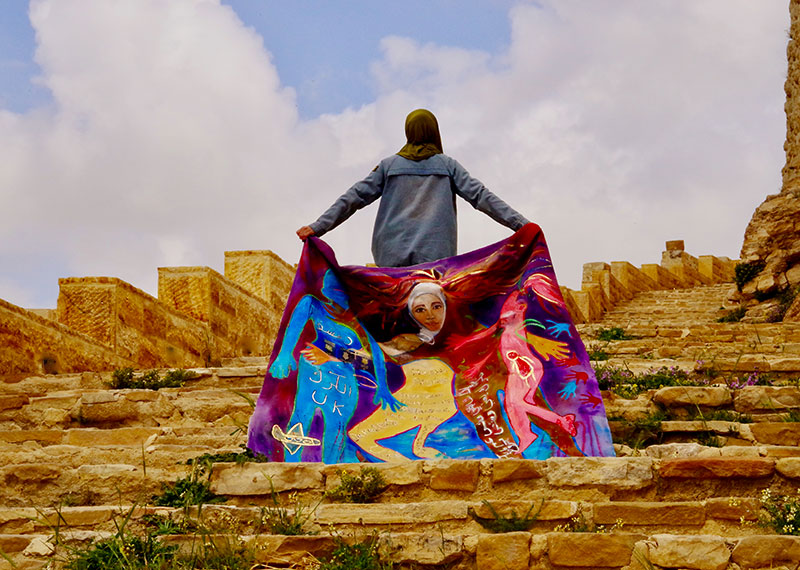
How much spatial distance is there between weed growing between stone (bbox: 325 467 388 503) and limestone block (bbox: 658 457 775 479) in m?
1.23

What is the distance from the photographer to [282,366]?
5.45m

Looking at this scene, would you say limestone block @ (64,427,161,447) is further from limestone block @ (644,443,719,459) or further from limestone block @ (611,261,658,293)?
limestone block @ (611,261,658,293)

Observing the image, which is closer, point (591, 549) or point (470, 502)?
point (591, 549)

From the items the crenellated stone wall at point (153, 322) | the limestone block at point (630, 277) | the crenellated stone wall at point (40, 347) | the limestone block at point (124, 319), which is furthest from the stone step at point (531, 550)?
the limestone block at point (630, 277)

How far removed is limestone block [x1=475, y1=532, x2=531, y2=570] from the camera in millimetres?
4023

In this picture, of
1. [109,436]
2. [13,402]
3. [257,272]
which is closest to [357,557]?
[109,436]

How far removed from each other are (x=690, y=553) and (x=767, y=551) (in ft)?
0.92

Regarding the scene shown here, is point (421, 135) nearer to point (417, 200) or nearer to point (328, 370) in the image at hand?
point (417, 200)

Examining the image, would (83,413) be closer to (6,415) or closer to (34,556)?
(6,415)

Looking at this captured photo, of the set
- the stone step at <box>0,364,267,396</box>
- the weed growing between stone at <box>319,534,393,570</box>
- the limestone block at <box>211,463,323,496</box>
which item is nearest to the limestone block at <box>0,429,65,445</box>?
the stone step at <box>0,364,267,396</box>

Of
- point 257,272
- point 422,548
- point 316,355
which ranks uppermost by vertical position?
point 257,272

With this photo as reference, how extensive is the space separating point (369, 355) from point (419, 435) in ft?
2.11

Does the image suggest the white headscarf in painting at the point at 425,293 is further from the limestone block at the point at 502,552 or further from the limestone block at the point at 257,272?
the limestone block at the point at 257,272

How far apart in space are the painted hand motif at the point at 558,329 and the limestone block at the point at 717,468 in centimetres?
112
